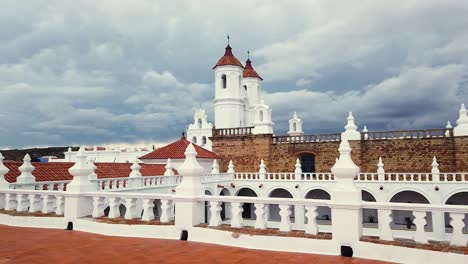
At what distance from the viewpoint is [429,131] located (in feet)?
85.7

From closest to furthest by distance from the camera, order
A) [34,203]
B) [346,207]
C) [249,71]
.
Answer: [346,207] → [34,203] → [249,71]

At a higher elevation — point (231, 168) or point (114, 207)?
point (231, 168)

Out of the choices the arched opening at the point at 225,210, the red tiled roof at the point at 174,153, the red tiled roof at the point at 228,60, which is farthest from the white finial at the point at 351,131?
the red tiled roof at the point at 228,60

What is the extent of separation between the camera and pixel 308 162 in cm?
3078

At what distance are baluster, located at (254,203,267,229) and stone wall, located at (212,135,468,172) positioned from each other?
22.8 m

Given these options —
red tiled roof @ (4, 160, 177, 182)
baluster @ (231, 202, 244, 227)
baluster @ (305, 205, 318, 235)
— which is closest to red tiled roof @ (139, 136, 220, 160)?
red tiled roof @ (4, 160, 177, 182)

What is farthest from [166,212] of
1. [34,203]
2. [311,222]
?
[34,203]

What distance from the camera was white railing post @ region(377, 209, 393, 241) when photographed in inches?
220

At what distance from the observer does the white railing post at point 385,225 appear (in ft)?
18.4

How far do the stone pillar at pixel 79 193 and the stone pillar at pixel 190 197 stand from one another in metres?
2.69

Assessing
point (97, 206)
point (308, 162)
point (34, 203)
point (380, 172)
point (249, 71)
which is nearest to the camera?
point (97, 206)

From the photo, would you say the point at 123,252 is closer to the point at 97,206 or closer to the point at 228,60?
the point at 97,206

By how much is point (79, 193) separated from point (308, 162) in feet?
82.0

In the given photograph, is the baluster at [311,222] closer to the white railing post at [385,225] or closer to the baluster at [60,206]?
the white railing post at [385,225]
